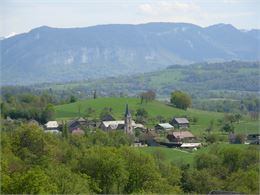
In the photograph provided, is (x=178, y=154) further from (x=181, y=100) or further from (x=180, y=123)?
(x=181, y=100)

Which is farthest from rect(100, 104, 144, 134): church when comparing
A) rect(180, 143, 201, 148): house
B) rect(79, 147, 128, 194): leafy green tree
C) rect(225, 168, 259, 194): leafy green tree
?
rect(79, 147, 128, 194): leafy green tree

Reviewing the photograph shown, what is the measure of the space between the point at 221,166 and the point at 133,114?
33.9 metres

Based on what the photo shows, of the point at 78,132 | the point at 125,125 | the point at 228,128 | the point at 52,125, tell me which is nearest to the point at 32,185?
the point at 78,132

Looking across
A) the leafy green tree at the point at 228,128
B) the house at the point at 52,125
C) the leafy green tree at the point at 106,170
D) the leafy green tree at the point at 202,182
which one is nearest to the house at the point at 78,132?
the house at the point at 52,125

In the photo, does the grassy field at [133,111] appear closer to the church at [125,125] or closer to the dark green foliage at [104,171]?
the church at [125,125]

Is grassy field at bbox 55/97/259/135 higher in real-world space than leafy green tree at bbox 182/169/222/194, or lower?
lower

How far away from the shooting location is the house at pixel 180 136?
47.9m

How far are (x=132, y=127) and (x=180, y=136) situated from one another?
650cm

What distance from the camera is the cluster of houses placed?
4825cm

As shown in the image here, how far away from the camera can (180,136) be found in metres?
48.2

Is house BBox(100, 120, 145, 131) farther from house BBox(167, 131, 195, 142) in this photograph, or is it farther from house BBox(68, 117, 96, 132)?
house BBox(167, 131, 195, 142)

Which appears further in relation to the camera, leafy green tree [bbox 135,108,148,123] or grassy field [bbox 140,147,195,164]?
leafy green tree [bbox 135,108,148,123]

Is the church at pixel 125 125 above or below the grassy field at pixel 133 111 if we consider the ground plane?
above

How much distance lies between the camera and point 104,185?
69.4ft
